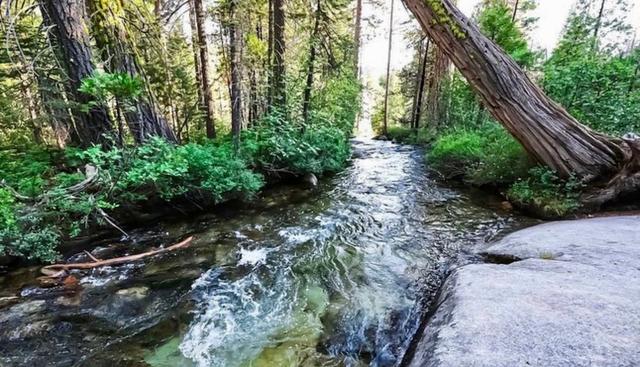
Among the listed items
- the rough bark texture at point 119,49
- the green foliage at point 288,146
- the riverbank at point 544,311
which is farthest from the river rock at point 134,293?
the green foliage at point 288,146

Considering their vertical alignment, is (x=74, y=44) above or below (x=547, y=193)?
above

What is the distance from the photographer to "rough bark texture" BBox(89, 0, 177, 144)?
5.12 m

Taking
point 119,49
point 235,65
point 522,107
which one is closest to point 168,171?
point 119,49

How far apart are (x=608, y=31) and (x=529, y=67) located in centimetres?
682

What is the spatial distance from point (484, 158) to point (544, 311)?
6081mm

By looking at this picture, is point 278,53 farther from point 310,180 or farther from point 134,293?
point 134,293

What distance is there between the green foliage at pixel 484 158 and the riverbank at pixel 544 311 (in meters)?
3.40

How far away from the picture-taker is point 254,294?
11.7ft

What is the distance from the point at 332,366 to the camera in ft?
8.29

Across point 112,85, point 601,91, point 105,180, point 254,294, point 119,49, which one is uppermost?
point 119,49

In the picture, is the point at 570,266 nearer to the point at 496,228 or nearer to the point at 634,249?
the point at 634,249

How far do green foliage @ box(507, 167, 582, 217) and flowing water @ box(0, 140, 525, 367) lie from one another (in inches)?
15.8

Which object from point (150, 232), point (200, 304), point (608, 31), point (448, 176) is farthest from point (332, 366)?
point (608, 31)

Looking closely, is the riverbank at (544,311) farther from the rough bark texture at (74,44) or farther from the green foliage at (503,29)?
the green foliage at (503,29)
